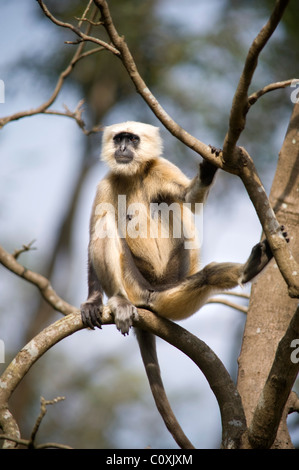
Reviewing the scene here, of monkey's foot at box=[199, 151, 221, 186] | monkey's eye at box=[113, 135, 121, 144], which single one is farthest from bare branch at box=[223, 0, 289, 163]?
monkey's eye at box=[113, 135, 121, 144]

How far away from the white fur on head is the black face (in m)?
0.04

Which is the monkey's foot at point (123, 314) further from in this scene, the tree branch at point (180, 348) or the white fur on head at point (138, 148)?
the white fur on head at point (138, 148)

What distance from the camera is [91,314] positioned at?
17.6 ft

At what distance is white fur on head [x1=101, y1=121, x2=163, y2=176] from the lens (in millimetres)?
6355

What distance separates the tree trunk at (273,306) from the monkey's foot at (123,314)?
1.16 meters

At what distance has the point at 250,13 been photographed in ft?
42.1

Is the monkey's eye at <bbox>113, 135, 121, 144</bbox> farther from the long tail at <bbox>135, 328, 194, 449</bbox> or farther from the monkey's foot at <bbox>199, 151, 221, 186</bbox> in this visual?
the long tail at <bbox>135, 328, 194, 449</bbox>

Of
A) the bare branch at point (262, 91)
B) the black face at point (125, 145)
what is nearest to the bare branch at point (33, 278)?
the black face at point (125, 145)

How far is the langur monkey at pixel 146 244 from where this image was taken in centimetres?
552

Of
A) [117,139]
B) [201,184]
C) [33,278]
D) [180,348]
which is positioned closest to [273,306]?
[180,348]

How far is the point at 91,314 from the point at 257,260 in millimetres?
1574
